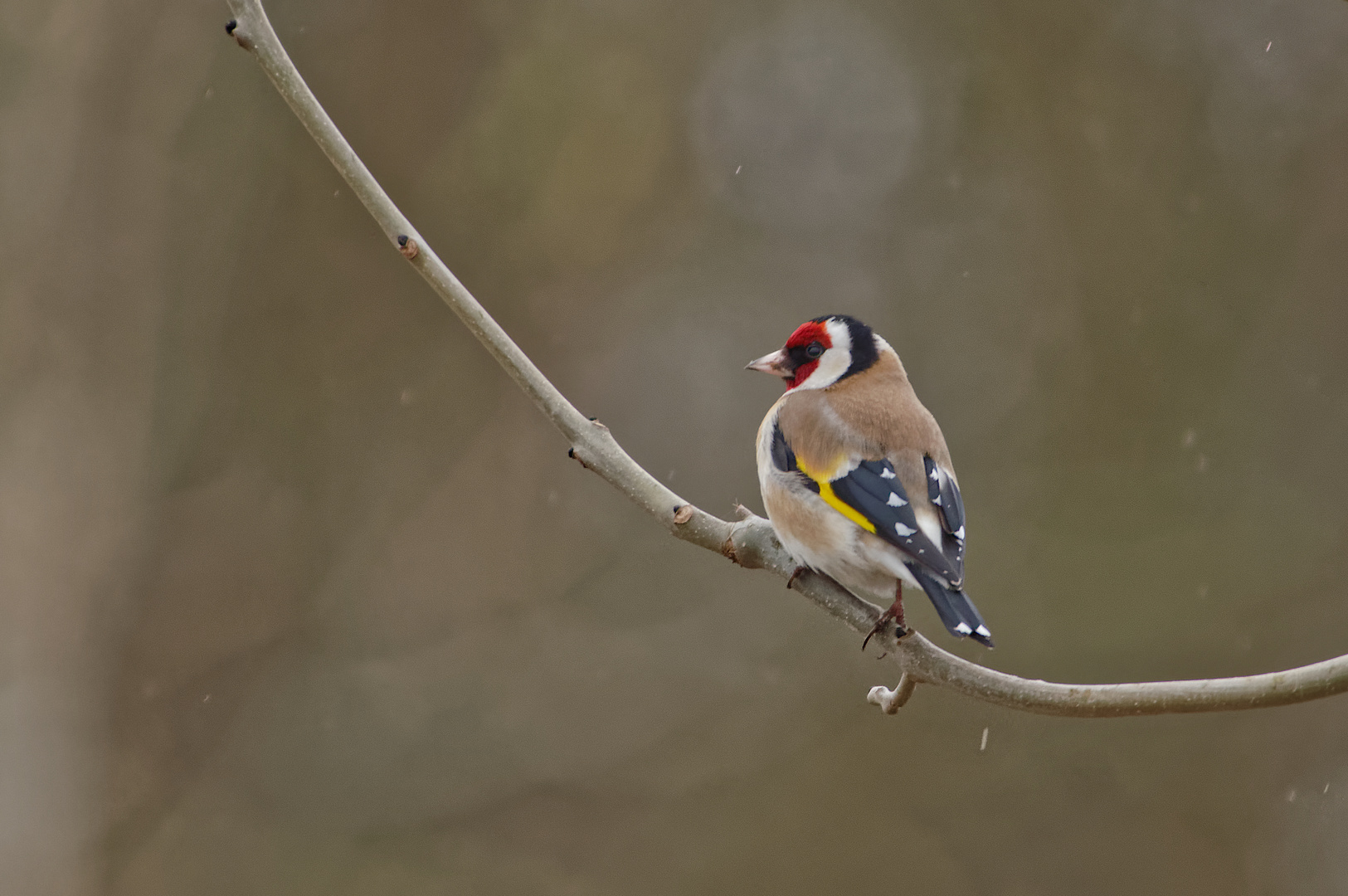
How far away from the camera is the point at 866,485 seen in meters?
3.04

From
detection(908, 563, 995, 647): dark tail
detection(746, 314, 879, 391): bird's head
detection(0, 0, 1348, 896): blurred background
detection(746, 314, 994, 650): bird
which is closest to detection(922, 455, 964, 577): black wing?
detection(746, 314, 994, 650): bird

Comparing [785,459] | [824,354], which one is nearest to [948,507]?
[785,459]

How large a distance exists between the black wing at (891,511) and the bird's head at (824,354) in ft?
2.04

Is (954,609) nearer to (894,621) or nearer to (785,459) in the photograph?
(894,621)

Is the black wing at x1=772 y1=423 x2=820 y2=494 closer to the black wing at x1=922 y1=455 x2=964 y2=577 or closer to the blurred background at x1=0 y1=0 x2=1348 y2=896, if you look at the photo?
the black wing at x1=922 y1=455 x2=964 y2=577

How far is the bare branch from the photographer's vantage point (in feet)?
6.53

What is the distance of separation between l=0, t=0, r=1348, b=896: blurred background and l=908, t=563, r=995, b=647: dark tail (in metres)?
4.58

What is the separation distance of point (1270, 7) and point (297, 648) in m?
7.62

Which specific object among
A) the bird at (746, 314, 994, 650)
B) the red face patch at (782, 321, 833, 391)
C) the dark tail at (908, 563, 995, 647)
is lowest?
the red face patch at (782, 321, 833, 391)

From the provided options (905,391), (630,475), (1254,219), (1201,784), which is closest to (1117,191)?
(1254,219)

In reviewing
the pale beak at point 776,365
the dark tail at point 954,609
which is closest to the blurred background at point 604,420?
the pale beak at point 776,365

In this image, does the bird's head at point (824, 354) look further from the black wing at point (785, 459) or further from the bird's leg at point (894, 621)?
the bird's leg at point (894, 621)

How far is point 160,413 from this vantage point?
775cm

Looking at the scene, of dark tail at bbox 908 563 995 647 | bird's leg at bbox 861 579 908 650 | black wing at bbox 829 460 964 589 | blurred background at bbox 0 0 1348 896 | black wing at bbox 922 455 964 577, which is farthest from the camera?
blurred background at bbox 0 0 1348 896
